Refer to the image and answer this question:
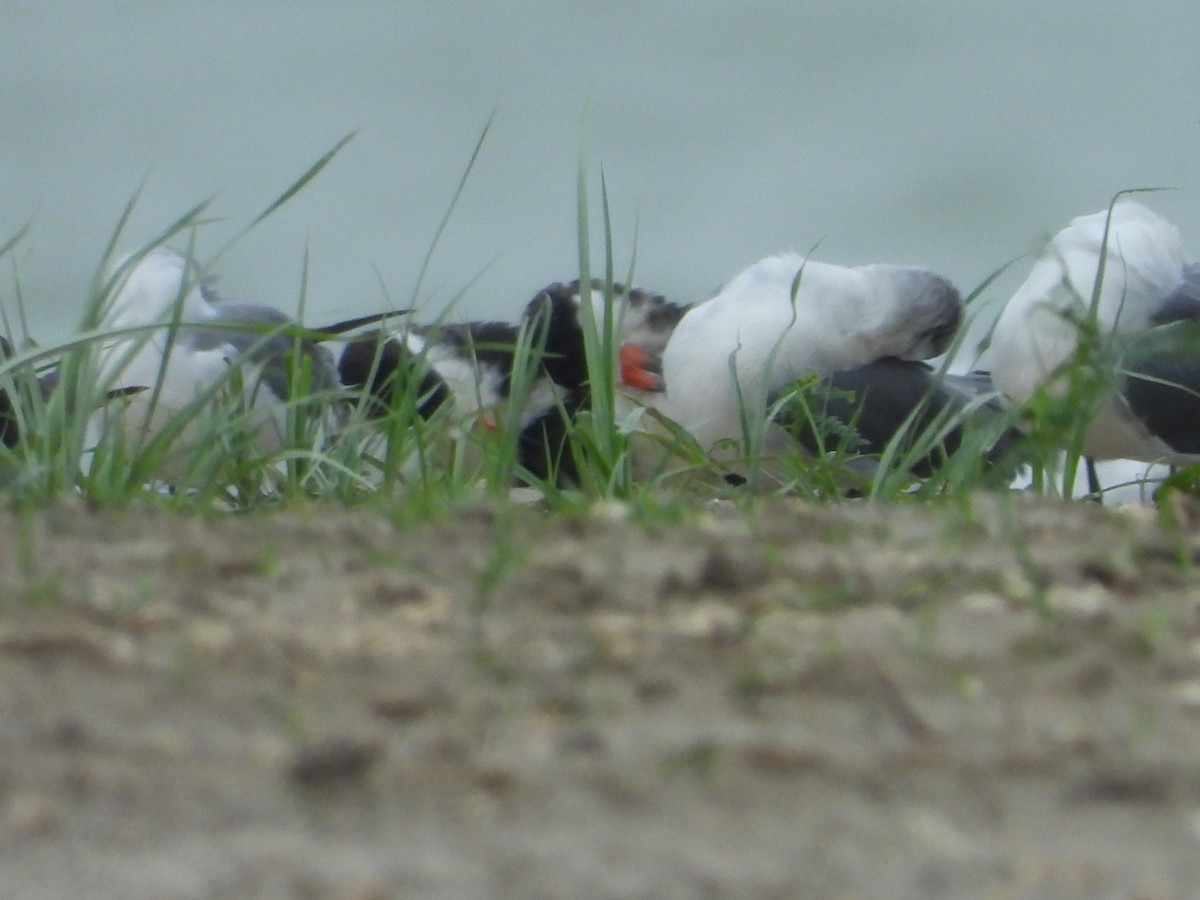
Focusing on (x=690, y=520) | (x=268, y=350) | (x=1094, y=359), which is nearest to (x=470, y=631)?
(x=690, y=520)

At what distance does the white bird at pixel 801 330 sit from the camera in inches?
154

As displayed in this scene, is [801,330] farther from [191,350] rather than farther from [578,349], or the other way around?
[191,350]

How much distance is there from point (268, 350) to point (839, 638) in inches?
99.0

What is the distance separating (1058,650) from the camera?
3.93ft

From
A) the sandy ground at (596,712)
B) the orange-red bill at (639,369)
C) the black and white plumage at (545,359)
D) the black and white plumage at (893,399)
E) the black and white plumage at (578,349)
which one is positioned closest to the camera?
the sandy ground at (596,712)

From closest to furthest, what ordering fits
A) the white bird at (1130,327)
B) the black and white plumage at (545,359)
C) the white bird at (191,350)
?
the white bird at (191,350) → the white bird at (1130,327) → the black and white plumage at (545,359)

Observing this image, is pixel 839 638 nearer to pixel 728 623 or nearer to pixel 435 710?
Answer: pixel 728 623

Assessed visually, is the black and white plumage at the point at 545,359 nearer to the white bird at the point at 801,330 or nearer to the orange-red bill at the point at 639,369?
the orange-red bill at the point at 639,369

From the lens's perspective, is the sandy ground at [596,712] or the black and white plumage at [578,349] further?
the black and white plumage at [578,349]

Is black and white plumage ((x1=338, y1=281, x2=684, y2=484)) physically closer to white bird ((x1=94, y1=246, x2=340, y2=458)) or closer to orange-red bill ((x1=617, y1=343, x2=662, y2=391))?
orange-red bill ((x1=617, y1=343, x2=662, y2=391))

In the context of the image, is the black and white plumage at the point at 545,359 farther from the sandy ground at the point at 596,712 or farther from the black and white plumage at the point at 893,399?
the sandy ground at the point at 596,712

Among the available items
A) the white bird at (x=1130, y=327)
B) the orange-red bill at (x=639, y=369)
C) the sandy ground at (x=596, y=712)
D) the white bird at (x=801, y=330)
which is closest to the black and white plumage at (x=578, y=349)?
the orange-red bill at (x=639, y=369)

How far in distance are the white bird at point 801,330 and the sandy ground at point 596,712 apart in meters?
2.41

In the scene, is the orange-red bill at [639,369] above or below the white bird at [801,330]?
below
